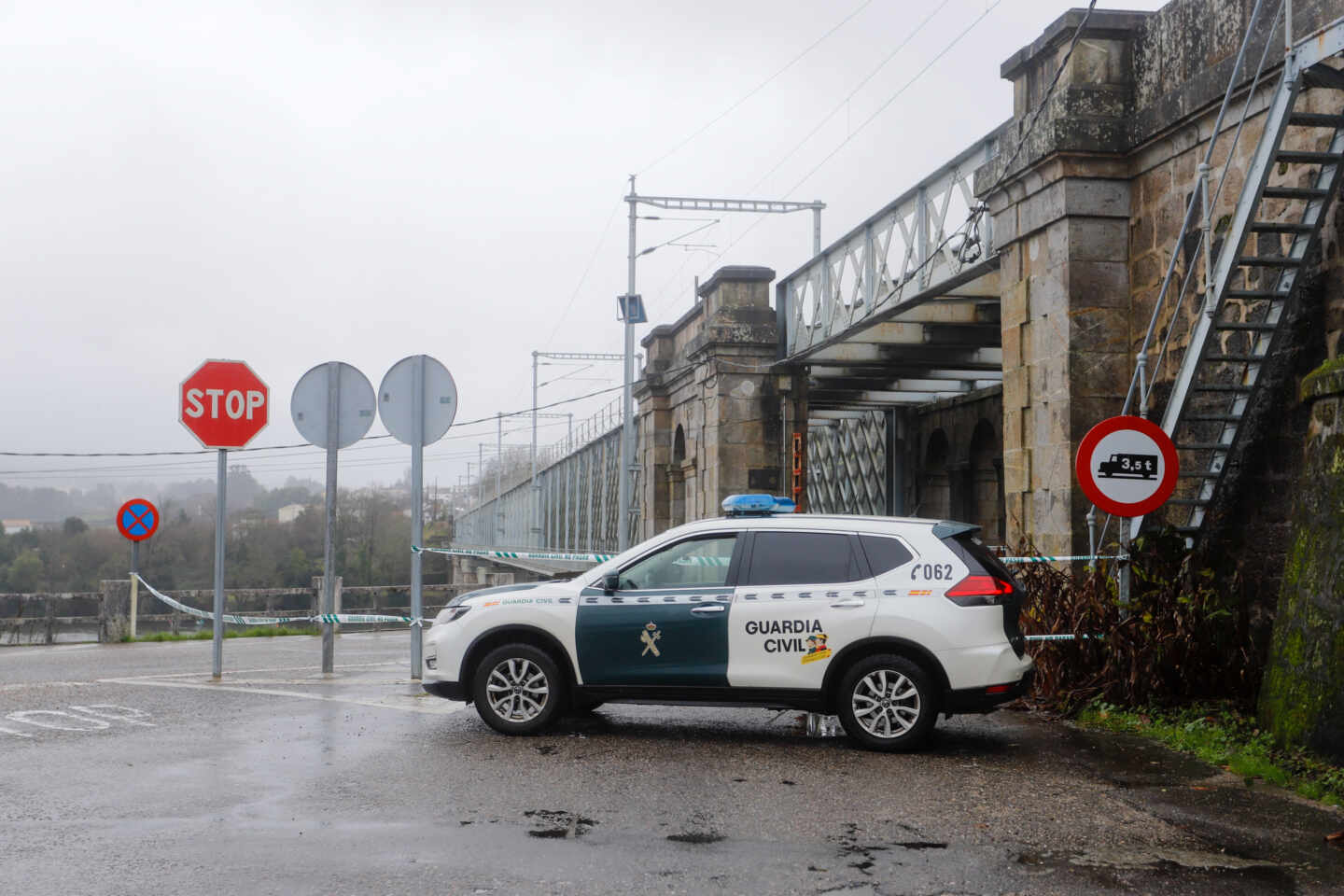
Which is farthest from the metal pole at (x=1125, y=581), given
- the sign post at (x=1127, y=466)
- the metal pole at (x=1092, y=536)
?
the sign post at (x=1127, y=466)

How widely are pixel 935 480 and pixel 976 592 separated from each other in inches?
798

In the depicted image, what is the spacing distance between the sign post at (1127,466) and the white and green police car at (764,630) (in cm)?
132

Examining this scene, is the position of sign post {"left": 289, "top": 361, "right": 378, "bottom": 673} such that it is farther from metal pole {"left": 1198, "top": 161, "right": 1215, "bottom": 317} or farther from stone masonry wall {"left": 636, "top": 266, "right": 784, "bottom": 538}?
stone masonry wall {"left": 636, "top": 266, "right": 784, "bottom": 538}

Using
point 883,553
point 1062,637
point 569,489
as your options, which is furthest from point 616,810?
point 569,489

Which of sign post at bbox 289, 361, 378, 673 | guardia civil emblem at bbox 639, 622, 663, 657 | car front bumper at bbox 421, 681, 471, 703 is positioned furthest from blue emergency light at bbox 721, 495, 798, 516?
sign post at bbox 289, 361, 378, 673

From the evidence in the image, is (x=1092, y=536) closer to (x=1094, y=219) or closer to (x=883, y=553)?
(x=1094, y=219)

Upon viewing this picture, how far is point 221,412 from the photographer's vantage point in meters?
13.4

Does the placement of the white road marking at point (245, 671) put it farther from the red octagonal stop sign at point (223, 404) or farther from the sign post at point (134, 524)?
the sign post at point (134, 524)

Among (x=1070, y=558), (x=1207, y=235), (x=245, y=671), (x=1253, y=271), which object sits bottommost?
(x=245, y=671)

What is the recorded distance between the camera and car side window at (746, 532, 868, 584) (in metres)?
8.34

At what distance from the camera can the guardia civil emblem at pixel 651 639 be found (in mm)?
8406

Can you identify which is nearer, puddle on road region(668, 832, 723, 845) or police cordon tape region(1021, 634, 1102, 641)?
puddle on road region(668, 832, 723, 845)

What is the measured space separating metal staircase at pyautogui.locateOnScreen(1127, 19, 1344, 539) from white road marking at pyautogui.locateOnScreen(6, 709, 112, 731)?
7.60m

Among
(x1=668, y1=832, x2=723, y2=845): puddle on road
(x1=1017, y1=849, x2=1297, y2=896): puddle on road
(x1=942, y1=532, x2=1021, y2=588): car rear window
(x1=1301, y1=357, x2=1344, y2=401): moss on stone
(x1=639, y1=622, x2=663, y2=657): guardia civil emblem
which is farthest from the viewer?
(x1=639, y1=622, x2=663, y2=657): guardia civil emblem
